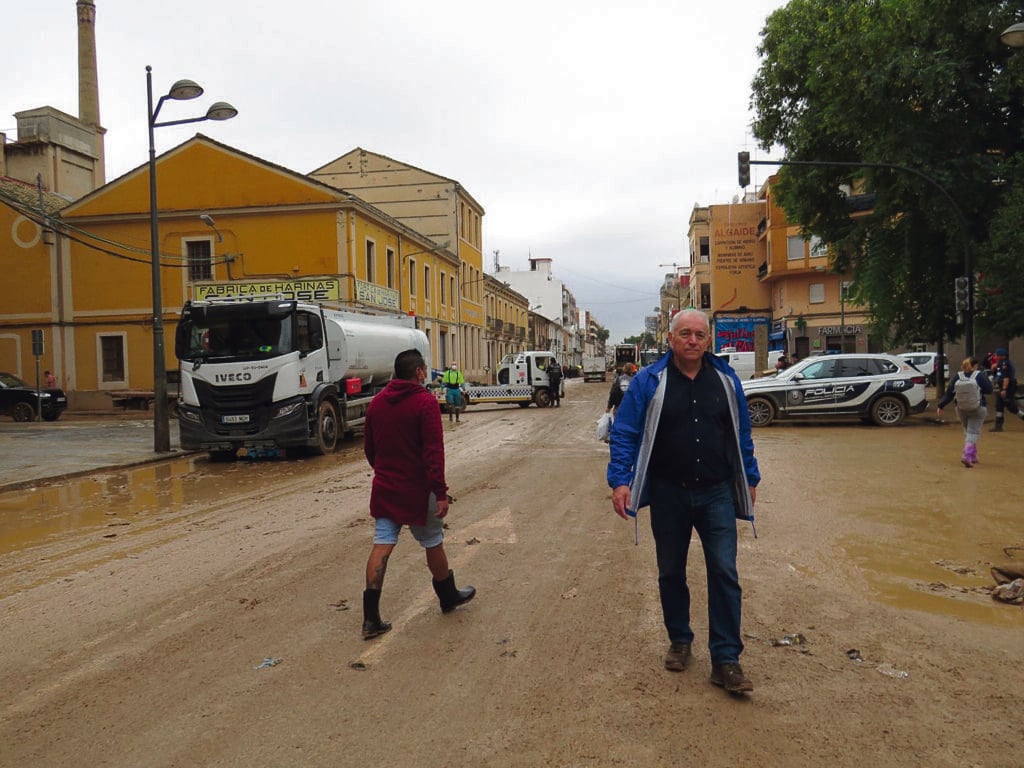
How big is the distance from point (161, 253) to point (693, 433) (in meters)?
32.4

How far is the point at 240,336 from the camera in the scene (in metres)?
14.1

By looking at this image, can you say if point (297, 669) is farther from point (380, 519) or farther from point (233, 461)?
point (233, 461)

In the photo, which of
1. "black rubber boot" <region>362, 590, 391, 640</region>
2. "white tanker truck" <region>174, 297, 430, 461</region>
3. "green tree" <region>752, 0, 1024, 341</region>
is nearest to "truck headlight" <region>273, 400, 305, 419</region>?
"white tanker truck" <region>174, 297, 430, 461</region>

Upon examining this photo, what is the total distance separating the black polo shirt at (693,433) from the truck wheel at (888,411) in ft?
53.3

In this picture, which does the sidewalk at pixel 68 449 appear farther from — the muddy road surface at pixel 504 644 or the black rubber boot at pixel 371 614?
the black rubber boot at pixel 371 614

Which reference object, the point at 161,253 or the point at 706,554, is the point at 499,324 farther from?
the point at 706,554

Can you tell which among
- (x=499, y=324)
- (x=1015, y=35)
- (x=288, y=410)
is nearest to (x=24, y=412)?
(x=288, y=410)

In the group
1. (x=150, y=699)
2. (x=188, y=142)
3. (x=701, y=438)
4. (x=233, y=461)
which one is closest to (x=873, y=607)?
(x=701, y=438)

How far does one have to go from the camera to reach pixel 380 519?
192 inches

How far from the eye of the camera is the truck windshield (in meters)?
14.0

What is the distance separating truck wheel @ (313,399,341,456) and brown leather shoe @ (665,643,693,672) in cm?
1141

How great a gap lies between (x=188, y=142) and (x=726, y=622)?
1277 inches

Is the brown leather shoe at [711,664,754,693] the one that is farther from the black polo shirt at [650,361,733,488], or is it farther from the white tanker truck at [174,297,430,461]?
the white tanker truck at [174,297,430,461]

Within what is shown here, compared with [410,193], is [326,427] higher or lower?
lower
